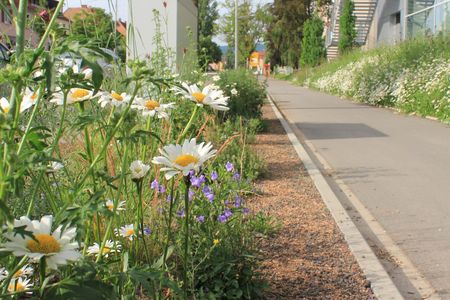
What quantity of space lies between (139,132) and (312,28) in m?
53.0

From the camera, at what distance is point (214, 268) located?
3209 mm

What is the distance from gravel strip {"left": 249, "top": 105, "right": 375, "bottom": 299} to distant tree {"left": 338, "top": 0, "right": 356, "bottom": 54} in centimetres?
3149

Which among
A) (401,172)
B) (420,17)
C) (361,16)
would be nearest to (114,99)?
(401,172)

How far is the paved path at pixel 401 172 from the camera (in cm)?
496

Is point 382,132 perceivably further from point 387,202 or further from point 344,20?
point 344,20

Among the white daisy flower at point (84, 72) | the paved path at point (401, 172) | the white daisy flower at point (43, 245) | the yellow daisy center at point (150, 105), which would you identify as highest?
the white daisy flower at point (84, 72)

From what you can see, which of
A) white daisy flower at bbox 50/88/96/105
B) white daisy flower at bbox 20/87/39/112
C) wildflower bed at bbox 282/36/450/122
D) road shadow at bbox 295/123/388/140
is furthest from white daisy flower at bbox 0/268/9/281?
wildflower bed at bbox 282/36/450/122

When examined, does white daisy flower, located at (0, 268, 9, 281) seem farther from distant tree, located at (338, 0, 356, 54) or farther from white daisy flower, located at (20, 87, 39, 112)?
distant tree, located at (338, 0, 356, 54)

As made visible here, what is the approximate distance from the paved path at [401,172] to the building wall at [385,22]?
17065 mm

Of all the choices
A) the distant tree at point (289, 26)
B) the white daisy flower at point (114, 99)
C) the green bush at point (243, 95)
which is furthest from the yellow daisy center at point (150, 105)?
the distant tree at point (289, 26)

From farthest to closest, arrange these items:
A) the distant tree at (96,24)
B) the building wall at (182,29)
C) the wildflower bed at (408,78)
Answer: the wildflower bed at (408,78)
the building wall at (182,29)
the distant tree at (96,24)

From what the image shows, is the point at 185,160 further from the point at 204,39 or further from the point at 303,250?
the point at 204,39

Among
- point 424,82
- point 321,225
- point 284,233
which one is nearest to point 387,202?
point 321,225

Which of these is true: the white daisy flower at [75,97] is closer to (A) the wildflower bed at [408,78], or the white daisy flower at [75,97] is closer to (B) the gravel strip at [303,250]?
(B) the gravel strip at [303,250]
